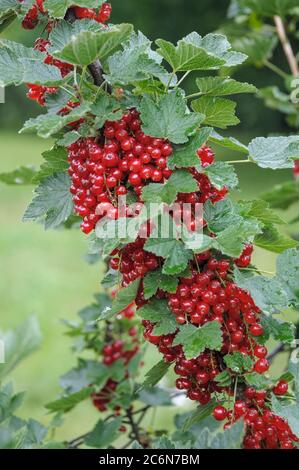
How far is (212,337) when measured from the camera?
2.45ft

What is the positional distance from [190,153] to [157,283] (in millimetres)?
152

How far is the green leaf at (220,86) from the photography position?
79 centimetres

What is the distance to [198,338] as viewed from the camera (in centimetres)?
75

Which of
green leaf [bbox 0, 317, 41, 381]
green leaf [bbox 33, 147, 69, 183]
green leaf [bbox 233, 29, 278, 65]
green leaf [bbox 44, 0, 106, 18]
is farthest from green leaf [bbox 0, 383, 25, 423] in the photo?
green leaf [bbox 233, 29, 278, 65]

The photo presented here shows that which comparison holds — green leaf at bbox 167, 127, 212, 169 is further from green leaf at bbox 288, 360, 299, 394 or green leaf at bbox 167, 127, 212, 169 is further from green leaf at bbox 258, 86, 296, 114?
green leaf at bbox 258, 86, 296, 114

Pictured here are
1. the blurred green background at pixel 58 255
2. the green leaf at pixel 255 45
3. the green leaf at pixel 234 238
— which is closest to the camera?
the green leaf at pixel 234 238

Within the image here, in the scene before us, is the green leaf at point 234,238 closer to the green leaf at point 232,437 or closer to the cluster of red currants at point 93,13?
the green leaf at point 232,437

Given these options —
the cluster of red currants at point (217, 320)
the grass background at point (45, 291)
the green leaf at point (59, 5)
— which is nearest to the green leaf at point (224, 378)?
the cluster of red currants at point (217, 320)

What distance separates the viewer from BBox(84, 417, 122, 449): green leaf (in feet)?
3.67

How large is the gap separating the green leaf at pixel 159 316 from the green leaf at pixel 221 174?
16cm

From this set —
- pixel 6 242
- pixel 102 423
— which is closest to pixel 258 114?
pixel 6 242

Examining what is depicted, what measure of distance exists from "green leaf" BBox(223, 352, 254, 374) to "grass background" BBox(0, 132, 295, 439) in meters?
1.38

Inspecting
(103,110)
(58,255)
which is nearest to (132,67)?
(103,110)

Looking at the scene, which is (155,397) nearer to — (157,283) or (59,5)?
(157,283)
